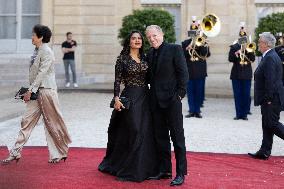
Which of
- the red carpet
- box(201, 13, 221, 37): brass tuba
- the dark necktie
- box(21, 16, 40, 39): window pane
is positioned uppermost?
box(21, 16, 40, 39): window pane

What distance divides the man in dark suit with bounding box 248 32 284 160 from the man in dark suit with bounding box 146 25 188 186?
2.03 meters

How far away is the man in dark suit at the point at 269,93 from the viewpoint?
8555 millimetres

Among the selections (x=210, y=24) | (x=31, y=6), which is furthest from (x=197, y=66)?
(x=31, y=6)

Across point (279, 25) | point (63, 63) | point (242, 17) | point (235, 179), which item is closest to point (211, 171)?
point (235, 179)

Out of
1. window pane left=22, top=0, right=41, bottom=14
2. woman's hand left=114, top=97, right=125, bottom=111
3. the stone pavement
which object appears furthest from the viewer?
window pane left=22, top=0, right=41, bottom=14

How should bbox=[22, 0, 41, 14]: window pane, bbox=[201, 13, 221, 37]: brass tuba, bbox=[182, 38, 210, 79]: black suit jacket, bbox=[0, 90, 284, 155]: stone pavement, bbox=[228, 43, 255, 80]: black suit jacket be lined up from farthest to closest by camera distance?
bbox=[22, 0, 41, 14]: window pane < bbox=[201, 13, 221, 37]: brass tuba < bbox=[182, 38, 210, 79]: black suit jacket < bbox=[228, 43, 255, 80]: black suit jacket < bbox=[0, 90, 284, 155]: stone pavement

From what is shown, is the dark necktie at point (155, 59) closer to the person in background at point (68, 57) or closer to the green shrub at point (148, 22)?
the green shrub at point (148, 22)

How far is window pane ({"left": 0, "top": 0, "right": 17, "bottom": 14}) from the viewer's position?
72.5 feet

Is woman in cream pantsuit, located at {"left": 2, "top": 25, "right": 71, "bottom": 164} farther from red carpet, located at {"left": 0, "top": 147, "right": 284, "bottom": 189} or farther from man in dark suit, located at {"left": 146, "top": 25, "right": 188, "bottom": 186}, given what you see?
man in dark suit, located at {"left": 146, "top": 25, "right": 188, "bottom": 186}

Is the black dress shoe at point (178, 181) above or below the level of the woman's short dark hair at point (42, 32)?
below

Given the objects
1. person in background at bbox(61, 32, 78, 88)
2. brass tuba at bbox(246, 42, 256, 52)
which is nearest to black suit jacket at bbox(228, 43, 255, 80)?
brass tuba at bbox(246, 42, 256, 52)

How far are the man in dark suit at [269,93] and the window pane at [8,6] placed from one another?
49.5 feet

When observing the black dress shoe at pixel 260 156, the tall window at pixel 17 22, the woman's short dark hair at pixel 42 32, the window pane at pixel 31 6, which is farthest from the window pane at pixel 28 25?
the black dress shoe at pixel 260 156

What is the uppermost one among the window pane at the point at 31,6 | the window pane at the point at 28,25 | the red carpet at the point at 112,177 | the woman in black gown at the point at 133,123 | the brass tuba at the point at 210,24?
the window pane at the point at 31,6
